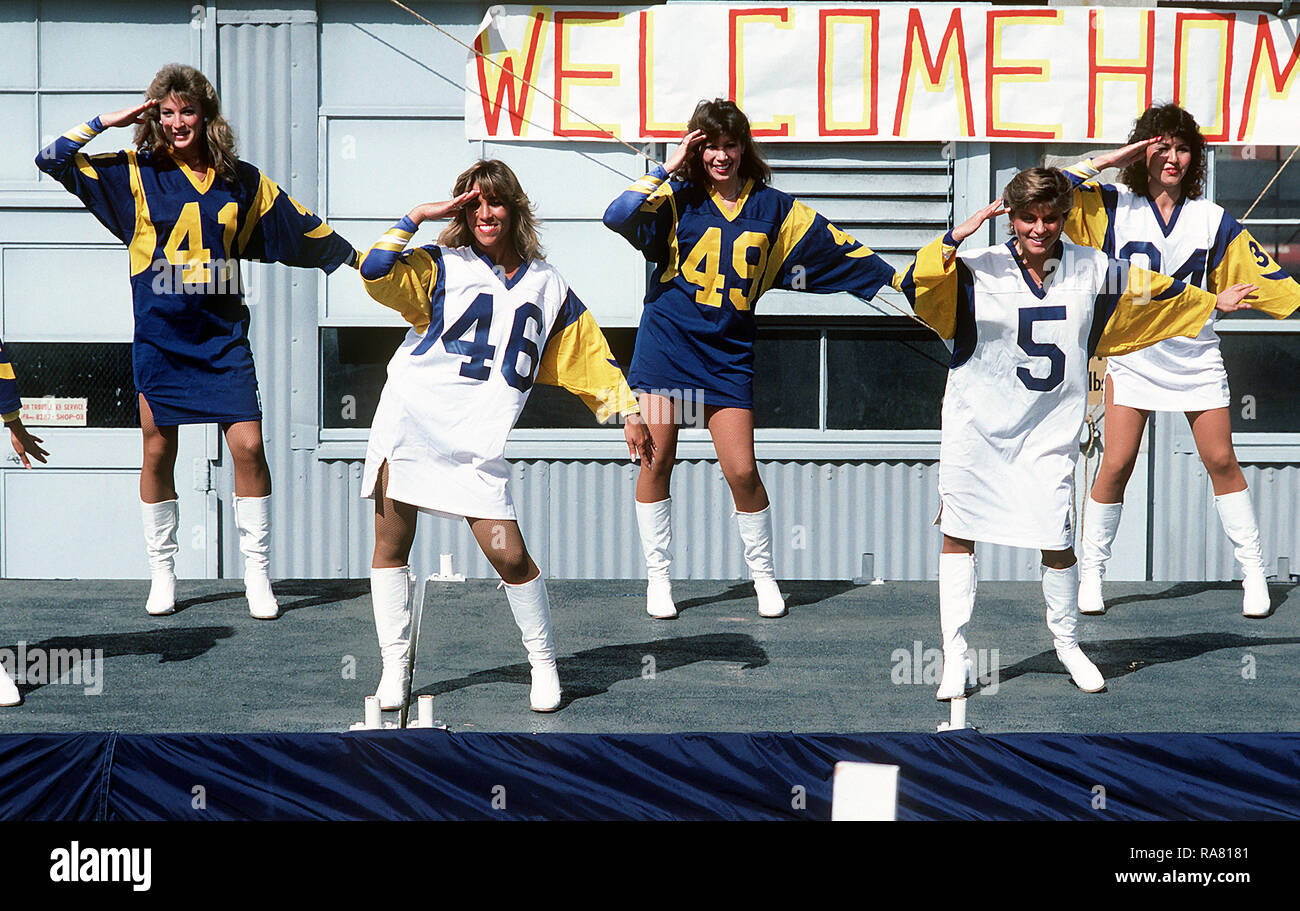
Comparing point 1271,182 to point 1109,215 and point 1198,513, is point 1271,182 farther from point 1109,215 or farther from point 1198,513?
point 1109,215

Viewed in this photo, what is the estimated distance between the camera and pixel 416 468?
11.7 ft

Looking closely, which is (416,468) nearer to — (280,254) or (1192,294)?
(280,254)

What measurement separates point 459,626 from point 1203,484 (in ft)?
12.8

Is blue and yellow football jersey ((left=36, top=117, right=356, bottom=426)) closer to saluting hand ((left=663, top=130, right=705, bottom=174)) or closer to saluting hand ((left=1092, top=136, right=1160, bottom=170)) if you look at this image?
saluting hand ((left=663, top=130, right=705, bottom=174))

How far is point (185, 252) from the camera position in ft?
14.2

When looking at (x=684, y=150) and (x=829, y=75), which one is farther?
(x=829, y=75)

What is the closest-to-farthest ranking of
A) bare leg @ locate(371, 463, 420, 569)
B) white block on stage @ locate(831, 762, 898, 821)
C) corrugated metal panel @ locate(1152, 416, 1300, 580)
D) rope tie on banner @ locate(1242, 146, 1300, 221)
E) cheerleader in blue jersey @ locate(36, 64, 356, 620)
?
white block on stage @ locate(831, 762, 898, 821) → bare leg @ locate(371, 463, 420, 569) → cheerleader in blue jersey @ locate(36, 64, 356, 620) → rope tie on banner @ locate(1242, 146, 1300, 221) → corrugated metal panel @ locate(1152, 416, 1300, 580)

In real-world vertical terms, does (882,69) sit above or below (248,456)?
above

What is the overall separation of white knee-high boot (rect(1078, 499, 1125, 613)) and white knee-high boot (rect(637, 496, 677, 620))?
1.49 m

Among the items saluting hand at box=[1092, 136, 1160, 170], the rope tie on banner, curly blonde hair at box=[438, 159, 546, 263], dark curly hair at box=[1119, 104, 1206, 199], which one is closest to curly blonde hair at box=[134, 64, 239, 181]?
curly blonde hair at box=[438, 159, 546, 263]

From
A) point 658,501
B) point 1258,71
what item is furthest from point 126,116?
point 1258,71

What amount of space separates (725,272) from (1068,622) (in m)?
1.60

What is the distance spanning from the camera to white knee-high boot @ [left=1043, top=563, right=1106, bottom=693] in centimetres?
378

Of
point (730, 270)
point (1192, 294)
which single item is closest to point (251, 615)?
point (730, 270)
